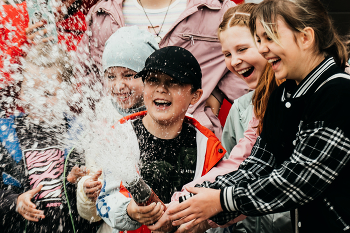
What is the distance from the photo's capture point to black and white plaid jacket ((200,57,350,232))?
1218 mm

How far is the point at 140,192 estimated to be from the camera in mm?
1459

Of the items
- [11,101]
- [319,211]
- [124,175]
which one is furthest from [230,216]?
[11,101]

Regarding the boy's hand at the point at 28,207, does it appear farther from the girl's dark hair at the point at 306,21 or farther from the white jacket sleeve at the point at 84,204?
the girl's dark hair at the point at 306,21

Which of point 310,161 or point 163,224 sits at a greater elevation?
point 310,161

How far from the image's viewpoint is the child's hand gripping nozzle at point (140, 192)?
1436 mm

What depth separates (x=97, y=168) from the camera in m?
2.12

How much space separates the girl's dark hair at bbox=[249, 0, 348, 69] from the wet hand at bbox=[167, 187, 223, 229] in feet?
2.30

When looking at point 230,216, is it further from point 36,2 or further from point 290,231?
point 36,2

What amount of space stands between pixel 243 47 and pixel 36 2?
1.63 meters

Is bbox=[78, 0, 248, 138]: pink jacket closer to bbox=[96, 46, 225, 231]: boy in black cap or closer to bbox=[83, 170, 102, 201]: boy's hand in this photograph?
bbox=[96, 46, 225, 231]: boy in black cap

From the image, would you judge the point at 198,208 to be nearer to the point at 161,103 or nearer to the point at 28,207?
the point at 161,103

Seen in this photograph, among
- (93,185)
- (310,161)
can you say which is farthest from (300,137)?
(93,185)

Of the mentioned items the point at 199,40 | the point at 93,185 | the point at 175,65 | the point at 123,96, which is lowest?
the point at 93,185

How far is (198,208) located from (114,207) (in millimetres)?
460
